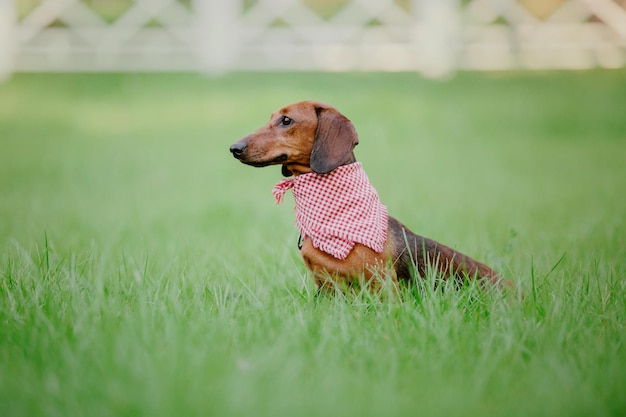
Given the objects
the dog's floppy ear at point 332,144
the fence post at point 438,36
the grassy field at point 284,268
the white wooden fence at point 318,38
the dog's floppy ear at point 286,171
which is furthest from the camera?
the white wooden fence at point 318,38

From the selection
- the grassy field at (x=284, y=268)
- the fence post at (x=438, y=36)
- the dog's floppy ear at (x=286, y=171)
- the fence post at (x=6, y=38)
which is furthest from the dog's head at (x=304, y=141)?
the fence post at (x=6, y=38)

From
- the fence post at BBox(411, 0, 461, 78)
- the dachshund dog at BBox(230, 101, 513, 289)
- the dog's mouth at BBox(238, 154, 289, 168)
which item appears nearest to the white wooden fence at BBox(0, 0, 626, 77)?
the fence post at BBox(411, 0, 461, 78)

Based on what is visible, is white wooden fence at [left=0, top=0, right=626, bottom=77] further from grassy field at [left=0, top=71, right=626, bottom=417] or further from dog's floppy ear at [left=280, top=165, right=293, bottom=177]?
dog's floppy ear at [left=280, top=165, right=293, bottom=177]

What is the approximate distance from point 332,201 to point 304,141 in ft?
1.12

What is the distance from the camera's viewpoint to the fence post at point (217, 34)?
14.0 metres

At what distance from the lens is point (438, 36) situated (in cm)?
1383

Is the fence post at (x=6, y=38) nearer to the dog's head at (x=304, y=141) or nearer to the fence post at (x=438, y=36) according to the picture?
the fence post at (x=438, y=36)

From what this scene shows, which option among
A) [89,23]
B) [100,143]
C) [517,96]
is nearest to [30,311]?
[100,143]

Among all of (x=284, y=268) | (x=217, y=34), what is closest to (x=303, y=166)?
(x=284, y=268)

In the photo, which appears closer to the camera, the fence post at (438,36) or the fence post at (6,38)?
the fence post at (438,36)

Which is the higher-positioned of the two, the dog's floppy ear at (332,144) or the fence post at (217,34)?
the fence post at (217,34)

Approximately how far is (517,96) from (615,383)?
9698 mm

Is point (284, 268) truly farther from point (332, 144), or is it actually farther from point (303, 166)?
point (332, 144)

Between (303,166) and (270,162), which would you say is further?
(303,166)
